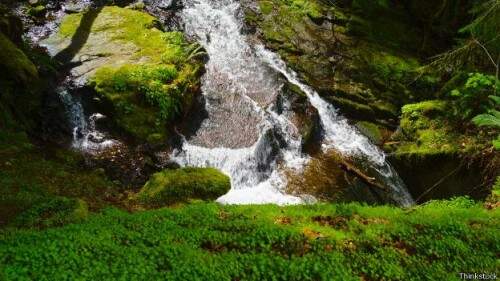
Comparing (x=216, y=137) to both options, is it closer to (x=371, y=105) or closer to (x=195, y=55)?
(x=195, y=55)

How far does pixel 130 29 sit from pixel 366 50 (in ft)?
30.0

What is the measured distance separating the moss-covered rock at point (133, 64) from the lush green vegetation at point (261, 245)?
5053 millimetres

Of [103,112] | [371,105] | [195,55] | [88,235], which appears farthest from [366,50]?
[88,235]

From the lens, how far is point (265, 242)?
6266 mm

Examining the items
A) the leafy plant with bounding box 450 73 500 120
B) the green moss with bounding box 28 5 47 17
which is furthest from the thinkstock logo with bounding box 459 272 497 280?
the green moss with bounding box 28 5 47 17

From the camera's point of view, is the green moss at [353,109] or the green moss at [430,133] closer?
the green moss at [430,133]

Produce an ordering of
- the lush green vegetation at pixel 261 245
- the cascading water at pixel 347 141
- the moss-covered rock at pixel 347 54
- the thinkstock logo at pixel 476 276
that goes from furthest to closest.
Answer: the moss-covered rock at pixel 347 54 → the cascading water at pixel 347 141 → the thinkstock logo at pixel 476 276 → the lush green vegetation at pixel 261 245

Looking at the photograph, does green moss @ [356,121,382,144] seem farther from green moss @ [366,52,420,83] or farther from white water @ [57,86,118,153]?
white water @ [57,86,118,153]

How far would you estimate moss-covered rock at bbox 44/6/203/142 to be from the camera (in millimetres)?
11898

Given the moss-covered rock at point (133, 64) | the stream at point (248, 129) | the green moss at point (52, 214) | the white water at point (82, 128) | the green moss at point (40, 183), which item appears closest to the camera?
the green moss at point (52, 214)

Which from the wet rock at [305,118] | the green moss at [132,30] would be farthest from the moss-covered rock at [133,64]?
the wet rock at [305,118]

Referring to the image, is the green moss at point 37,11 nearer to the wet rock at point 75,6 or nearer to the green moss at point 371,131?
the wet rock at point 75,6

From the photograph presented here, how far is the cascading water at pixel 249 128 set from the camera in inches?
463

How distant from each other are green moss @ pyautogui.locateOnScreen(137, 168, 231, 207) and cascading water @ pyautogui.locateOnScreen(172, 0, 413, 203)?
2.70ft
